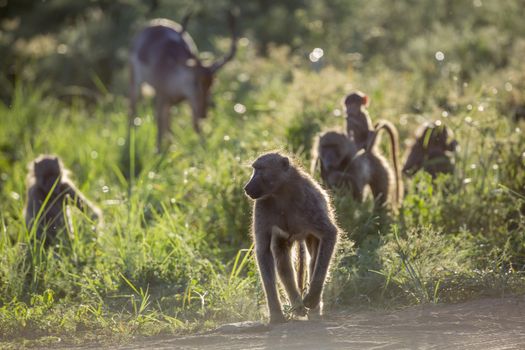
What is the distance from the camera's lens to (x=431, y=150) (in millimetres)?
7754

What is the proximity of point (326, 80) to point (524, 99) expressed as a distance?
6.39 feet

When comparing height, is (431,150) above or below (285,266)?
above

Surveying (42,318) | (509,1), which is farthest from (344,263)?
(509,1)

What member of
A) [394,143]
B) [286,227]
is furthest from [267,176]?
[394,143]

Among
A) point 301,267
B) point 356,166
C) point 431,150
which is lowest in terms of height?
point 301,267

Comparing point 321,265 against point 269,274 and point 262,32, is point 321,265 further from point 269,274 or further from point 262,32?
point 262,32

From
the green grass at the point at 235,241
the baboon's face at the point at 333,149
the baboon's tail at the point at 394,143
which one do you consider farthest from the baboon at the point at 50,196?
the baboon's tail at the point at 394,143

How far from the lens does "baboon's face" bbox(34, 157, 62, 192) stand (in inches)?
288

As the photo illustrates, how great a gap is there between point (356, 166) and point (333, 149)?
8.4 inches

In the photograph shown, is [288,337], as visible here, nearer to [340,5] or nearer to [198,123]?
[198,123]

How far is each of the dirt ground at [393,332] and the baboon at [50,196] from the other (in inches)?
→ 97.3

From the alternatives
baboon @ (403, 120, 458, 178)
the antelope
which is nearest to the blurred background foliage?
the antelope

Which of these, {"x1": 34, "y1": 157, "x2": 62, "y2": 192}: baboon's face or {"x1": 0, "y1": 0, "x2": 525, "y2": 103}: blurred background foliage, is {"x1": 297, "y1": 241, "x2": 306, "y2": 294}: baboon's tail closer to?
{"x1": 34, "y1": 157, "x2": 62, "y2": 192}: baboon's face

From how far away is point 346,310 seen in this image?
535 cm
